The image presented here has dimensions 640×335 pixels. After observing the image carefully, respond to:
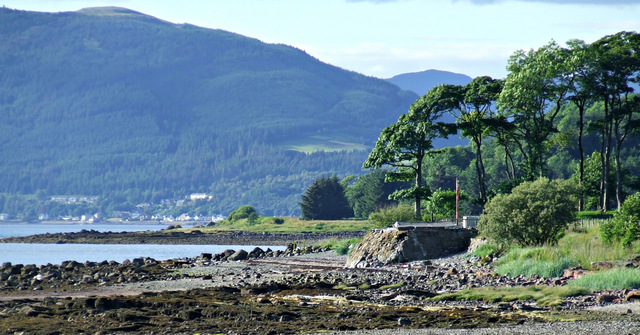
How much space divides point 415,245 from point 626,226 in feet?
42.2

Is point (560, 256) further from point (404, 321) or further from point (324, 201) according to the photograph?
point (324, 201)

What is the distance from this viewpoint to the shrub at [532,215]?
1722 inches

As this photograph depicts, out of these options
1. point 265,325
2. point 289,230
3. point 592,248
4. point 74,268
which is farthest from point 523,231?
point 289,230

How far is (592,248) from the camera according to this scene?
3888 cm

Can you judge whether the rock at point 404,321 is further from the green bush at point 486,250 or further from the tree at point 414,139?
the tree at point 414,139

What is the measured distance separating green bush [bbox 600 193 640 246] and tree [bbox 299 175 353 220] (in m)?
98.9

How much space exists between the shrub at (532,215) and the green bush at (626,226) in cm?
315

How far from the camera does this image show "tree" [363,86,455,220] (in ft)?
207

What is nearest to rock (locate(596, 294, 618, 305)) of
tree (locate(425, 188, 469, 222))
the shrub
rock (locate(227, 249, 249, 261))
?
the shrub

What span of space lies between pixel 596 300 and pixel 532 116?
127 feet

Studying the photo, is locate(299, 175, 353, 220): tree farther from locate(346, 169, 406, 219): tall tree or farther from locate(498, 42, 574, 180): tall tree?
locate(498, 42, 574, 180): tall tree

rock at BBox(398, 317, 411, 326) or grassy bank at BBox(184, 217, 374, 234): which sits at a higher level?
rock at BBox(398, 317, 411, 326)

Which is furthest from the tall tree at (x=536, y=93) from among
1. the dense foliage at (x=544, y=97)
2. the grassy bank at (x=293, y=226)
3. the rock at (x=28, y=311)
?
the grassy bank at (x=293, y=226)

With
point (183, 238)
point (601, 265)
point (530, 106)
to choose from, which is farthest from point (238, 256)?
point (183, 238)
